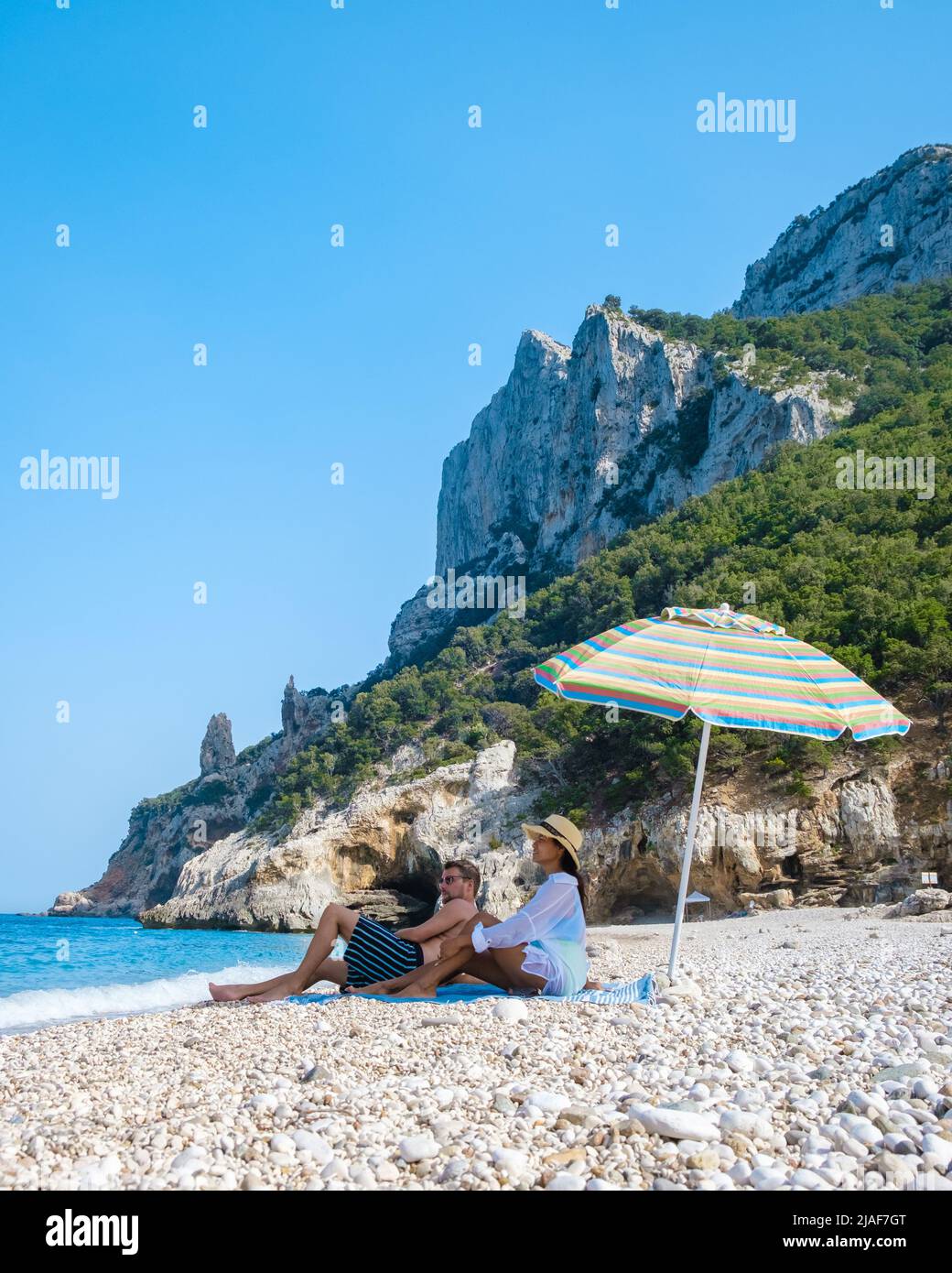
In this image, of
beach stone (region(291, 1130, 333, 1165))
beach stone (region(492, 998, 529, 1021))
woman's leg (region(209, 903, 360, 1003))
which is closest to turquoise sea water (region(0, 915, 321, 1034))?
woman's leg (region(209, 903, 360, 1003))

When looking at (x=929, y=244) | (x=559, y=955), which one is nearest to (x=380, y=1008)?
(x=559, y=955)

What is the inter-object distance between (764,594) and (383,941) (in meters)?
27.8

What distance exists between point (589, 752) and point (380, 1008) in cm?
2897

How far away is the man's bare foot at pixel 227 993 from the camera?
24.2 feet

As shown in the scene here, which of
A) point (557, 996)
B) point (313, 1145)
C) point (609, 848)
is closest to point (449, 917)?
point (557, 996)

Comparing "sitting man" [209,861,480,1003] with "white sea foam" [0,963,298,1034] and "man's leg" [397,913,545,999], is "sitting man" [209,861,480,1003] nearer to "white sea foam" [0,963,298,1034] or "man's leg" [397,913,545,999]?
"man's leg" [397,913,545,999]

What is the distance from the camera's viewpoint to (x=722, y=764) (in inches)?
1052

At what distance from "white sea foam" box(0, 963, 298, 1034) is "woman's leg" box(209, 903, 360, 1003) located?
168 inches

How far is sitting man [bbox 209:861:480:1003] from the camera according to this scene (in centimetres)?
672

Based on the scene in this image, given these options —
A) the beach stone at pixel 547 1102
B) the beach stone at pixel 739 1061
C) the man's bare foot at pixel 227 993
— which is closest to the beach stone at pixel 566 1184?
the beach stone at pixel 547 1102

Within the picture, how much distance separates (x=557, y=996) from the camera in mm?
6535

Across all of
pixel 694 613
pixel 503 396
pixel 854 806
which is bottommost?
pixel 854 806
